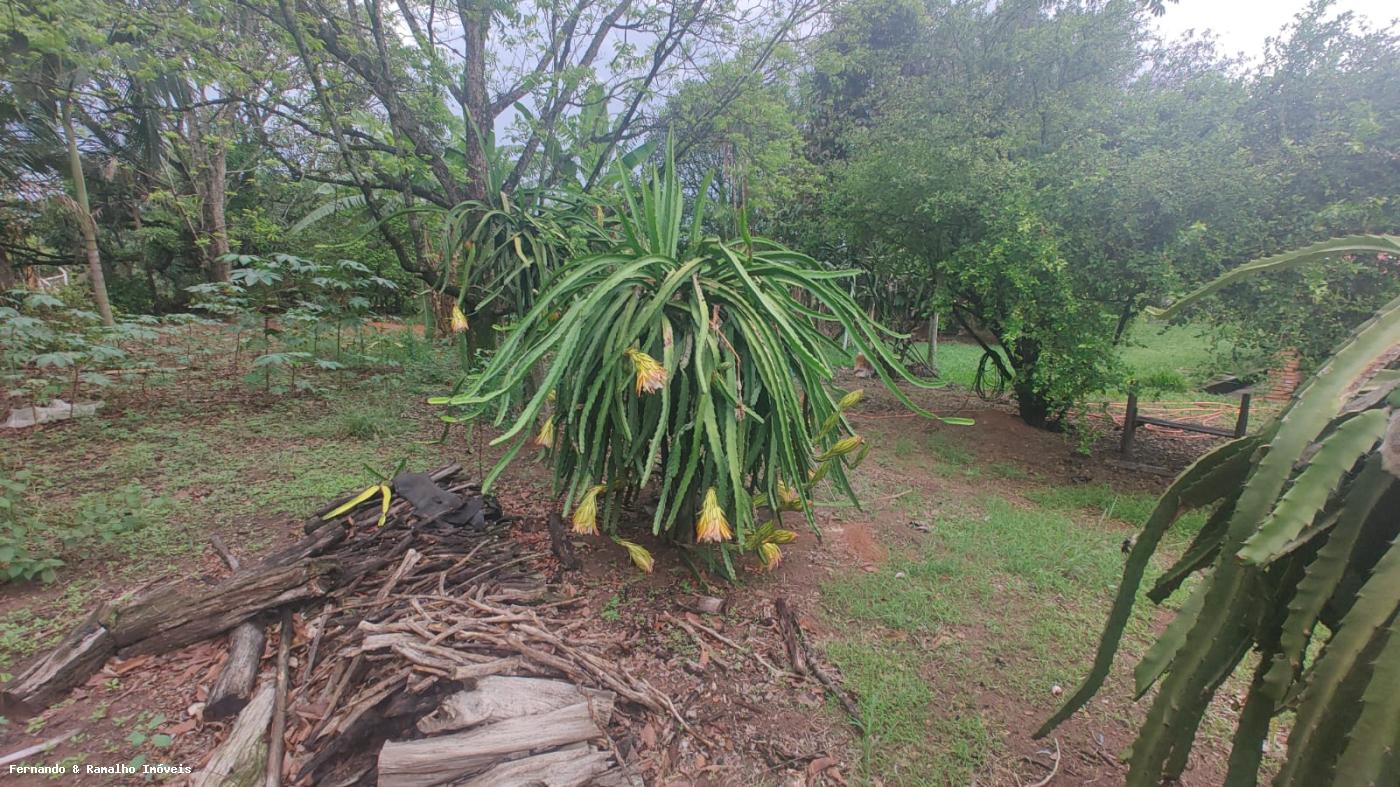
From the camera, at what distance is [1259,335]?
13.0 feet

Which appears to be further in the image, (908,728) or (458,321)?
(458,321)

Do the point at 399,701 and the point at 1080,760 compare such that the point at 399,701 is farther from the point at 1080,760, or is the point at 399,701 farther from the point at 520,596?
the point at 1080,760

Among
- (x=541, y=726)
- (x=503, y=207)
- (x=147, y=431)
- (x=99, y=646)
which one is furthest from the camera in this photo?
(x=147, y=431)

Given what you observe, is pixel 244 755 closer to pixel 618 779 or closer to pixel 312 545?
pixel 312 545

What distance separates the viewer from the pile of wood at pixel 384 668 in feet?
5.04

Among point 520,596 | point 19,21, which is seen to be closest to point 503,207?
point 520,596

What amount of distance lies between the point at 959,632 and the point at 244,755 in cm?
260

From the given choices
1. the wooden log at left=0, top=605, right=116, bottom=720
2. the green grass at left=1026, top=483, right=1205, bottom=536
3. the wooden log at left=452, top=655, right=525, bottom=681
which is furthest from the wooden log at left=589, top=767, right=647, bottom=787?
the green grass at left=1026, top=483, right=1205, bottom=536

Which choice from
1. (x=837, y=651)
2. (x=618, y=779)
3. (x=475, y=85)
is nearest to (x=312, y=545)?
(x=618, y=779)

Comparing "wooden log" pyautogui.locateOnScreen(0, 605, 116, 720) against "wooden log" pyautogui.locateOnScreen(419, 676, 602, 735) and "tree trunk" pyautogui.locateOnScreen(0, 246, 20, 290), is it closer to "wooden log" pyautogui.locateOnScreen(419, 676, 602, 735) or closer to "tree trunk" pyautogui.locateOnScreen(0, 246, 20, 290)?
"wooden log" pyautogui.locateOnScreen(419, 676, 602, 735)

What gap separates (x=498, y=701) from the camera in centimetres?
162

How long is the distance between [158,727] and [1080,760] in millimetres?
2973

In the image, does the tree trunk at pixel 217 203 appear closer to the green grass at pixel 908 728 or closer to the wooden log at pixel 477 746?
the wooden log at pixel 477 746

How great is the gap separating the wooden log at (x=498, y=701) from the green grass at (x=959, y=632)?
99 cm
